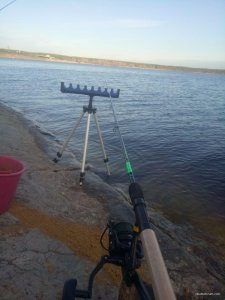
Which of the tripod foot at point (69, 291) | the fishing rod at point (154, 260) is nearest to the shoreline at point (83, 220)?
the tripod foot at point (69, 291)

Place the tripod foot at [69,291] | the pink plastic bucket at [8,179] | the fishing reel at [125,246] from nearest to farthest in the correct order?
the fishing reel at [125,246]
the tripod foot at [69,291]
the pink plastic bucket at [8,179]

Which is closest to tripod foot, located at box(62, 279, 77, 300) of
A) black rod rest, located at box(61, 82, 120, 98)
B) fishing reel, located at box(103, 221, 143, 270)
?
fishing reel, located at box(103, 221, 143, 270)

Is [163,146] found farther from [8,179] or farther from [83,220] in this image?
[8,179]

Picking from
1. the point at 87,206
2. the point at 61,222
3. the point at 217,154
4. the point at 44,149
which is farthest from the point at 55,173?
the point at 217,154

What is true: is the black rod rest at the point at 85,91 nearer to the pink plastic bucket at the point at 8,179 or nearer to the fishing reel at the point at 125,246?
the pink plastic bucket at the point at 8,179

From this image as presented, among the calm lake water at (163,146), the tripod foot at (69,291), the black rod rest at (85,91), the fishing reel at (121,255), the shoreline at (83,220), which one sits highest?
the black rod rest at (85,91)

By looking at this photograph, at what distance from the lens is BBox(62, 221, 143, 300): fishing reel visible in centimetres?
202

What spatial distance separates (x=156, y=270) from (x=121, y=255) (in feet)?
2.39

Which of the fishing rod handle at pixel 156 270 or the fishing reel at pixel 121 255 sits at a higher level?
the fishing rod handle at pixel 156 270

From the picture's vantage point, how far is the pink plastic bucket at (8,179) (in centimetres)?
419

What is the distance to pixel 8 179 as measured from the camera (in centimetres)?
420

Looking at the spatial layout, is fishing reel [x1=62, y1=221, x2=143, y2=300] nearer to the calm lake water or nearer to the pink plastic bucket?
the pink plastic bucket

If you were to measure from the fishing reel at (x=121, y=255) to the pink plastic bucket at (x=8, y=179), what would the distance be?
7.51ft

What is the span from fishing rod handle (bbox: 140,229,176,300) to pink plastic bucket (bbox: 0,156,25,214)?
A: 300cm
